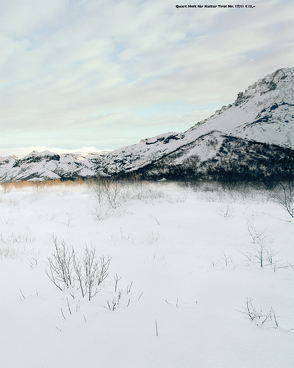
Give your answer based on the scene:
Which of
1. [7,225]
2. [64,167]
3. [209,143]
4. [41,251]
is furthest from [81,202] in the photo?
[64,167]

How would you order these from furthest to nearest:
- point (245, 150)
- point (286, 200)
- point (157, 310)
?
point (245, 150) < point (286, 200) < point (157, 310)

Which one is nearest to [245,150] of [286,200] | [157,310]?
[286,200]

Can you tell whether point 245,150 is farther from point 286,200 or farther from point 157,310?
point 157,310

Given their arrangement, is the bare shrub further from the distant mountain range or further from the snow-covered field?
the distant mountain range

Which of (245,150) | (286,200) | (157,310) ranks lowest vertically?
(286,200)

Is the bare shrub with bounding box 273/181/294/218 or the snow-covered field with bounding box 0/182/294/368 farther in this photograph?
the bare shrub with bounding box 273/181/294/218

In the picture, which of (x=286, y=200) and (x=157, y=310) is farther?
(x=286, y=200)

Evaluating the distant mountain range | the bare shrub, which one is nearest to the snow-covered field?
the bare shrub

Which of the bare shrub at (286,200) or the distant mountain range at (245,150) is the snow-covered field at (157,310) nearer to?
the bare shrub at (286,200)

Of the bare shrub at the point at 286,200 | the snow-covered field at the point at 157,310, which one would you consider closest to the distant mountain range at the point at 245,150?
the snow-covered field at the point at 157,310

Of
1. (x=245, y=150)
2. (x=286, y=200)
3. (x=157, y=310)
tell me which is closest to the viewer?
(x=157, y=310)

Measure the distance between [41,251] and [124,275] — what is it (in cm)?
338

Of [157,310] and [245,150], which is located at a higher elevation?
[245,150]

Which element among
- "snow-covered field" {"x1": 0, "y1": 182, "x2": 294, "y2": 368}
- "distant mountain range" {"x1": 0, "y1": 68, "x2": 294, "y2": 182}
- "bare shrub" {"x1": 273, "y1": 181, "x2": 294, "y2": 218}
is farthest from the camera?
"distant mountain range" {"x1": 0, "y1": 68, "x2": 294, "y2": 182}
